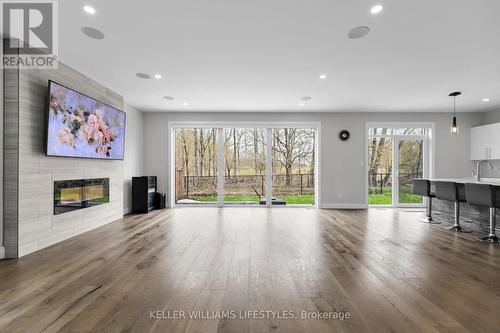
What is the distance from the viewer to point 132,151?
607 centimetres

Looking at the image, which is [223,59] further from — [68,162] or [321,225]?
[321,225]

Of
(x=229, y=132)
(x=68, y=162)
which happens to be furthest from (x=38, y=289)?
(x=229, y=132)

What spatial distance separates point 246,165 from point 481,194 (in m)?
4.83

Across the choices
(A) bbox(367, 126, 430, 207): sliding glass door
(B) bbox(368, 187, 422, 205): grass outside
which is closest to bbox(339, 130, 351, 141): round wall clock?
(A) bbox(367, 126, 430, 207): sliding glass door

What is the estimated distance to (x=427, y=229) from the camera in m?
4.40

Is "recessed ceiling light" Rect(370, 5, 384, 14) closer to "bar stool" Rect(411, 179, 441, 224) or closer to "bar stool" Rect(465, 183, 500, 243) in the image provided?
"bar stool" Rect(465, 183, 500, 243)

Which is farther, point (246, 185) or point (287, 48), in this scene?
point (246, 185)

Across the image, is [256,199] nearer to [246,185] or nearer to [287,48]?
[246,185]

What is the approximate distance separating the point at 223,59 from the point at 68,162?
2.88 m

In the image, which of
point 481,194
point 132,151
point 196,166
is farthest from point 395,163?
point 132,151

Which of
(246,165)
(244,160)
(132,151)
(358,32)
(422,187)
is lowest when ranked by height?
(422,187)

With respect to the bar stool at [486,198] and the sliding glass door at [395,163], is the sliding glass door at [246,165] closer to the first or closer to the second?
the sliding glass door at [395,163]

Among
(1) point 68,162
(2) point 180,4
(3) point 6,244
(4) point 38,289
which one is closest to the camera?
(4) point 38,289

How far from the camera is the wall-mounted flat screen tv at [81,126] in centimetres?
337
